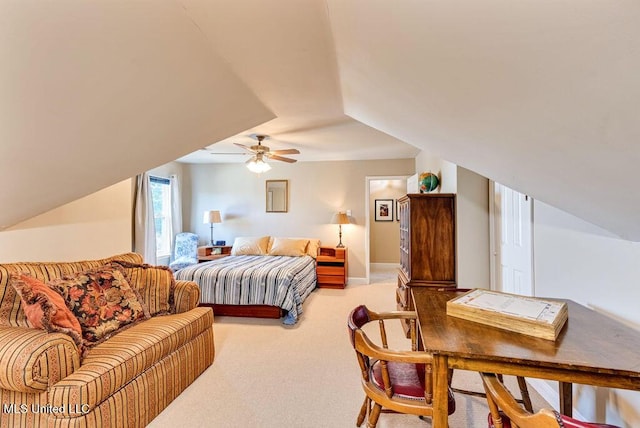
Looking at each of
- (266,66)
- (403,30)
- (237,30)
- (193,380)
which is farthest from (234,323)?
(403,30)

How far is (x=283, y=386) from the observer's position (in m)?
2.24

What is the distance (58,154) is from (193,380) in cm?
186

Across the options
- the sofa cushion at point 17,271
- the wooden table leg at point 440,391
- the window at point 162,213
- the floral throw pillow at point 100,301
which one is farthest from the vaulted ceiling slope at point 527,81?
the window at point 162,213

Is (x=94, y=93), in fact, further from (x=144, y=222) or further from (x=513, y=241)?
(x=144, y=222)

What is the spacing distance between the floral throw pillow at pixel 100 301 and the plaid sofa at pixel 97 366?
0.08 meters

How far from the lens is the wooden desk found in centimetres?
102

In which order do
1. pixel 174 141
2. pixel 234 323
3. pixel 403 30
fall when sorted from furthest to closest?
→ pixel 234 323, pixel 174 141, pixel 403 30

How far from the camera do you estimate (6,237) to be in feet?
6.68

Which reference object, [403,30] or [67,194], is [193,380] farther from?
[403,30]

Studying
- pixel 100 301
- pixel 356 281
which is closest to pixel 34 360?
pixel 100 301

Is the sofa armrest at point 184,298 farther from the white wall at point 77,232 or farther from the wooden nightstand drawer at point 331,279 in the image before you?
the wooden nightstand drawer at point 331,279

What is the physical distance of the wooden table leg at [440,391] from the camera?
3.81 ft

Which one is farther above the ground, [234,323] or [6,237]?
[6,237]

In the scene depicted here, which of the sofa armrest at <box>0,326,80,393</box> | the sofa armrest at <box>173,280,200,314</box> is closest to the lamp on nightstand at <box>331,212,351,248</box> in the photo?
the sofa armrest at <box>173,280,200,314</box>
